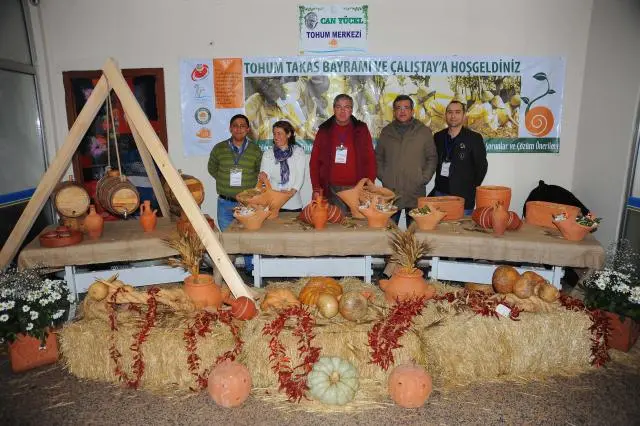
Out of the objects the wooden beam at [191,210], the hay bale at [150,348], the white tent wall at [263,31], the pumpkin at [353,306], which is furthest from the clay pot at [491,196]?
the hay bale at [150,348]

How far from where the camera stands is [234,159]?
4691 millimetres

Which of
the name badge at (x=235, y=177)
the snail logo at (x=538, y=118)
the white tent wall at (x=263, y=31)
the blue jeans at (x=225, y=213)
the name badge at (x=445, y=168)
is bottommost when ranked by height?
the blue jeans at (x=225, y=213)

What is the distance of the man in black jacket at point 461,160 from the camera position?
15.0 feet

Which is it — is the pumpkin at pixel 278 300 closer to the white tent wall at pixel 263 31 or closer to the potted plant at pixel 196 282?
the potted plant at pixel 196 282

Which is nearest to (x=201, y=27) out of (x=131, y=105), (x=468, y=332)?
(x=131, y=105)

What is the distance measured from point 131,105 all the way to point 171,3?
2658 millimetres

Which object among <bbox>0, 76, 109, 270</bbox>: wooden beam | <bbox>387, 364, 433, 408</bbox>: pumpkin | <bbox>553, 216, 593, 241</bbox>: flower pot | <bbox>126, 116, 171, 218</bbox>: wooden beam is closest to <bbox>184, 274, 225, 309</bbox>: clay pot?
<bbox>387, 364, 433, 408</bbox>: pumpkin

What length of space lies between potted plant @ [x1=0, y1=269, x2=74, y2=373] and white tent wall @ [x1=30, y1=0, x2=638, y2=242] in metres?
3.04

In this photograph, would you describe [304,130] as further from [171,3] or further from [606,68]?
[606,68]

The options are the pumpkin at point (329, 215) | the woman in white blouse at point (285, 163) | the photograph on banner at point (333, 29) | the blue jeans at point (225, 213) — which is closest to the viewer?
the pumpkin at point (329, 215)

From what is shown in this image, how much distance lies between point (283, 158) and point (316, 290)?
1908 mm

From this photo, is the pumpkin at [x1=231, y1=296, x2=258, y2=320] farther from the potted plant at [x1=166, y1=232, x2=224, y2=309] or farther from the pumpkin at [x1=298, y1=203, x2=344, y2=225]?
the pumpkin at [x1=298, y1=203, x2=344, y2=225]

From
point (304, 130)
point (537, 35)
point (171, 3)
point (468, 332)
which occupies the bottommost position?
point (468, 332)

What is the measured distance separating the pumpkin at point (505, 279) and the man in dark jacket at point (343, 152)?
1.87m
